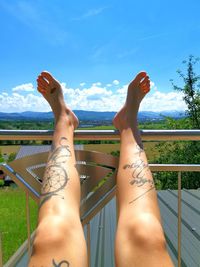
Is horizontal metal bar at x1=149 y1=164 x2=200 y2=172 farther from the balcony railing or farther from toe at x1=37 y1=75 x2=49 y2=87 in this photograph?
toe at x1=37 y1=75 x2=49 y2=87

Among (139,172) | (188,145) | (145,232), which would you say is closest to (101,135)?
(139,172)

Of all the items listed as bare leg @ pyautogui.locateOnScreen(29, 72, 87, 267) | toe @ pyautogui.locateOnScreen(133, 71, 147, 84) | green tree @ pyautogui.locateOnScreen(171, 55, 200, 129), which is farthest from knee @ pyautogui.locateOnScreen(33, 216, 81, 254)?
green tree @ pyautogui.locateOnScreen(171, 55, 200, 129)

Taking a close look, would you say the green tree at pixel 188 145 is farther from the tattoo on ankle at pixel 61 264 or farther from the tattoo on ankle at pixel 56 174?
the tattoo on ankle at pixel 61 264

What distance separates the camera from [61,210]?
1.31 m

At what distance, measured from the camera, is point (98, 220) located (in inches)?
238

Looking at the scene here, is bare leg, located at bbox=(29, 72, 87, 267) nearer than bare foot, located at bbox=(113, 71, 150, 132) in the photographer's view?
Yes

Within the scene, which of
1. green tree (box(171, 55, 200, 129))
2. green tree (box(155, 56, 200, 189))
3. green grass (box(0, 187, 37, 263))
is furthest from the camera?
green grass (box(0, 187, 37, 263))

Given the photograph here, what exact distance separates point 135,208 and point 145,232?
140mm

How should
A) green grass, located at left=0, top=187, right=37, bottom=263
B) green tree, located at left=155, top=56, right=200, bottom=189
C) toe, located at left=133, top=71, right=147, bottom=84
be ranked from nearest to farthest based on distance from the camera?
1. toe, located at left=133, top=71, right=147, bottom=84
2. green tree, located at left=155, top=56, right=200, bottom=189
3. green grass, located at left=0, top=187, right=37, bottom=263

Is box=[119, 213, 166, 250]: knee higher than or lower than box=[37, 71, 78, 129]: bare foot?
lower

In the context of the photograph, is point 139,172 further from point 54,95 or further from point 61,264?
point 54,95

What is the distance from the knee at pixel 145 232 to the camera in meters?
1.16

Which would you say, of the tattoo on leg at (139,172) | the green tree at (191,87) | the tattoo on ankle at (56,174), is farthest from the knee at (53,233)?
the green tree at (191,87)

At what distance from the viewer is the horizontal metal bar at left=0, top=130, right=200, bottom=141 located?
1.62m
